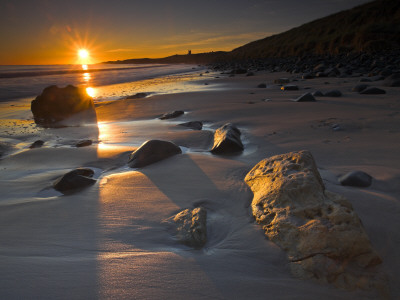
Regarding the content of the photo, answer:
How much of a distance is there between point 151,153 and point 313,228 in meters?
1.78

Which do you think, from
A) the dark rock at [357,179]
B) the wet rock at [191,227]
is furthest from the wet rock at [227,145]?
the wet rock at [191,227]

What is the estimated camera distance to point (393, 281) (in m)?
1.06

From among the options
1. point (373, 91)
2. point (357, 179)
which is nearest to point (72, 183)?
point (357, 179)

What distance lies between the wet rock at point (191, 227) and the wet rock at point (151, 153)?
1060 mm

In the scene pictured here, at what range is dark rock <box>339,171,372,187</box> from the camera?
1.83 meters

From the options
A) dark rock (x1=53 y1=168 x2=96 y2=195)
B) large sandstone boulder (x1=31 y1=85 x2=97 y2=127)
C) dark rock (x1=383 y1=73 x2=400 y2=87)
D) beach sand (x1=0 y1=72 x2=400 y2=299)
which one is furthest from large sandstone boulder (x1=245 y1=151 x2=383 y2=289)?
dark rock (x1=383 y1=73 x2=400 y2=87)

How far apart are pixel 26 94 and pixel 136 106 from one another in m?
7.13

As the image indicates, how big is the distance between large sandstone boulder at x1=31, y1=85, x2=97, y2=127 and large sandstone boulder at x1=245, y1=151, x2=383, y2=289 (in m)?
5.39

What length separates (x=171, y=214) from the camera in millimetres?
1677

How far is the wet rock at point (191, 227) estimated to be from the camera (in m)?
1.40

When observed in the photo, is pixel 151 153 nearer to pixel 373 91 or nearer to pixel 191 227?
pixel 191 227

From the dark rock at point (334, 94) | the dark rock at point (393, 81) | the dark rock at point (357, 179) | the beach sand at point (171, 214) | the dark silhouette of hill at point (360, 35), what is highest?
the dark silhouette of hill at point (360, 35)

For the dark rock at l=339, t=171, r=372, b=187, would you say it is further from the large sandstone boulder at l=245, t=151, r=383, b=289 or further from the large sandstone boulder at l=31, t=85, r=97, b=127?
the large sandstone boulder at l=31, t=85, r=97, b=127

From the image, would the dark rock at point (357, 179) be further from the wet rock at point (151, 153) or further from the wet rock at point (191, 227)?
the wet rock at point (151, 153)
